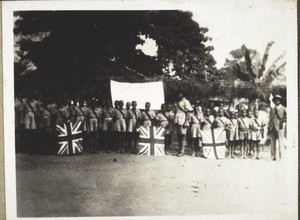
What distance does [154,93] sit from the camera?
1577 mm

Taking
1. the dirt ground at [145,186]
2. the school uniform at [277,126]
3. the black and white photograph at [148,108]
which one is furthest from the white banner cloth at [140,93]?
the school uniform at [277,126]

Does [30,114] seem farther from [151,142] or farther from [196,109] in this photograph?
[196,109]

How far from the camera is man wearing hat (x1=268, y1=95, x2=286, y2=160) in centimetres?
159

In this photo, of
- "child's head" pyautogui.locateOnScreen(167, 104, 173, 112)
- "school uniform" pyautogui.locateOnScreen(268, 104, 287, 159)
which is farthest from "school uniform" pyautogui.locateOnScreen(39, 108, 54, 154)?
"school uniform" pyautogui.locateOnScreen(268, 104, 287, 159)

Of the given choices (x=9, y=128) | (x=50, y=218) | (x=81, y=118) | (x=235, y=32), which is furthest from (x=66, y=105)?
(x=235, y=32)

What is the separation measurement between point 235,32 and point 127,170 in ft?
2.42

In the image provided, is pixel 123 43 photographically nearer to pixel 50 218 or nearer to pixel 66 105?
pixel 66 105

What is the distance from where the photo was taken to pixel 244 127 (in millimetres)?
1606

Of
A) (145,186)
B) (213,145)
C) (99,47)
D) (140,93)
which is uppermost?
(99,47)

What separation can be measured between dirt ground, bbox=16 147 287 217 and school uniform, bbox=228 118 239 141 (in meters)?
0.10

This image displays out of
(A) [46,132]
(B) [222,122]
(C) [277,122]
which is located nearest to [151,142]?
(B) [222,122]

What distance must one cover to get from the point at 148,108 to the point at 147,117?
39mm

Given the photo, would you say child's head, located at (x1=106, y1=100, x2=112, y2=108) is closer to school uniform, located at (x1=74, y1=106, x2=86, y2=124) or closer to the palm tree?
school uniform, located at (x1=74, y1=106, x2=86, y2=124)

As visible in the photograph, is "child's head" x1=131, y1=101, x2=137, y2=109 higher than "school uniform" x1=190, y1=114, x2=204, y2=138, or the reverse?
"child's head" x1=131, y1=101, x2=137, y2=109
